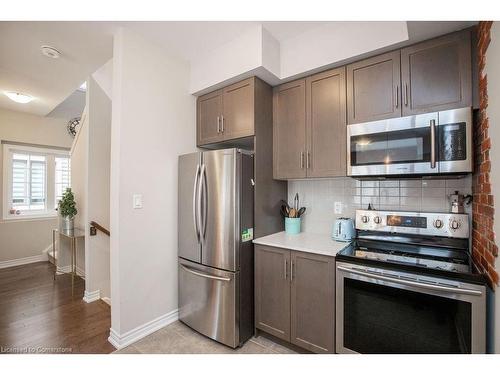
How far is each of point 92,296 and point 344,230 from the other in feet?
9.32

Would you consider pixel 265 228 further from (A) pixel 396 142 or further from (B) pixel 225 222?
(A) pixel 396 142

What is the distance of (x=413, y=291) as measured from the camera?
1.34m

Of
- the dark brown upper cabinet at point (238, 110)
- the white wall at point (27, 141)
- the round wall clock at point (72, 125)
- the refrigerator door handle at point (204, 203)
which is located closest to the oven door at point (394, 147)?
the dark brown upper cabinet at point (238, 110)

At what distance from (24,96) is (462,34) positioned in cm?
481

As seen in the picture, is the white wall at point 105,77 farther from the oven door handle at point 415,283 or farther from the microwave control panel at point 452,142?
the microwave control panel at point 452,142

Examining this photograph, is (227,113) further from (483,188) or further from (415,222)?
(483,188)

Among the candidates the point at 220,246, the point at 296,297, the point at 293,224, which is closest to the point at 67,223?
the point at 220,246

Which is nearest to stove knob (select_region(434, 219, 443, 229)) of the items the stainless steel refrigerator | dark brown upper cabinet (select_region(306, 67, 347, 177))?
dark brown upper cabinet (select_region(306, 67, 347, 177))

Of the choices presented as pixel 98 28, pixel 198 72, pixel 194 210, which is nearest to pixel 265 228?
pixel 194 210

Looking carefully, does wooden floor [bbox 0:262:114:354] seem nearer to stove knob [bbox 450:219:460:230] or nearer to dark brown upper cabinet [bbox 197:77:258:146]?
dark brown upper cabinet [bbox 197:77:258:146]

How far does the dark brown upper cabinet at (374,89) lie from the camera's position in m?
1.71

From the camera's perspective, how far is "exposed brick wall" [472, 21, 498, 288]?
4.03ft

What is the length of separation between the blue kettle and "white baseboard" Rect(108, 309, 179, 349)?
1.72 metres

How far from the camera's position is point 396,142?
1668 millimetres
